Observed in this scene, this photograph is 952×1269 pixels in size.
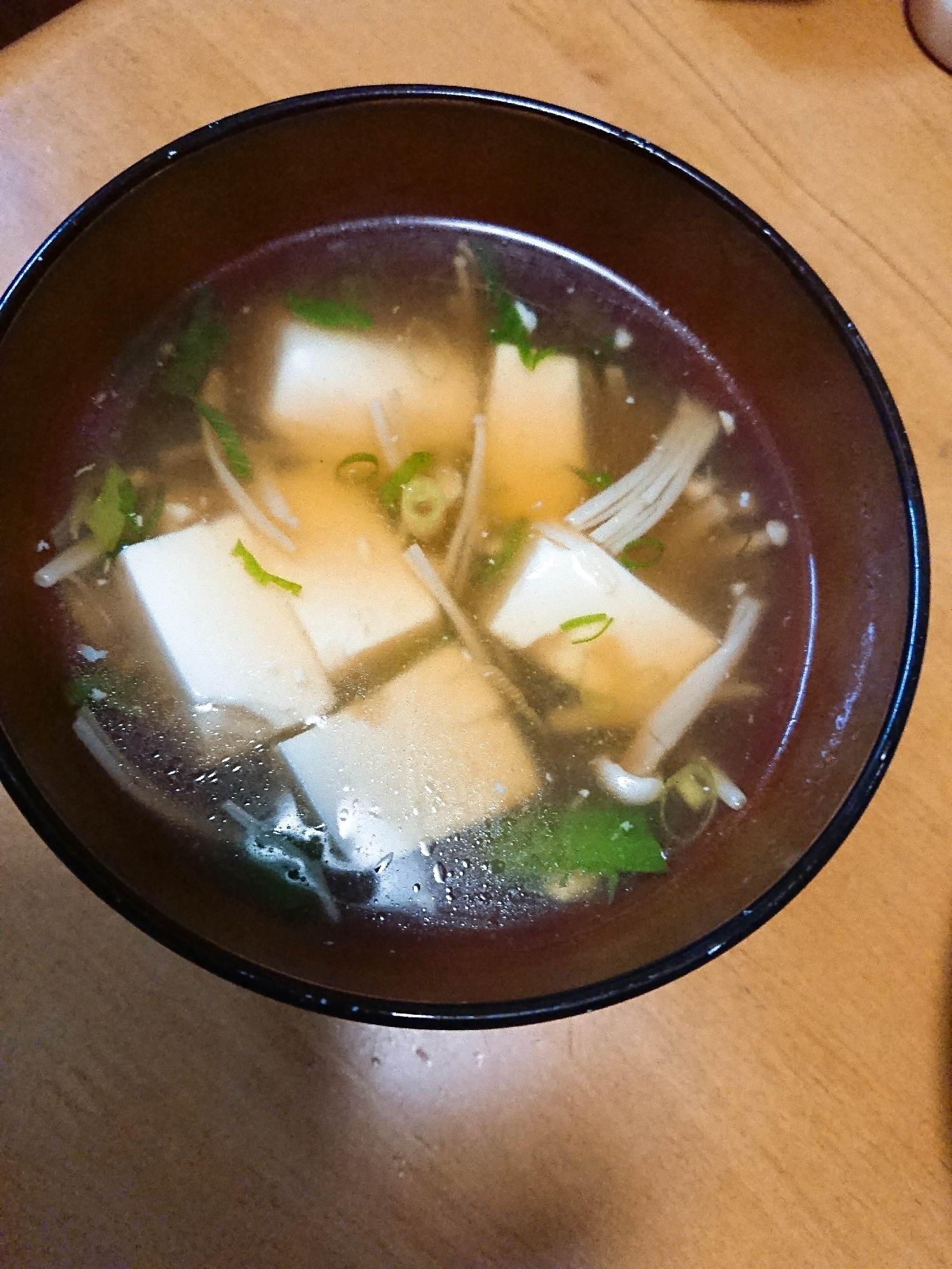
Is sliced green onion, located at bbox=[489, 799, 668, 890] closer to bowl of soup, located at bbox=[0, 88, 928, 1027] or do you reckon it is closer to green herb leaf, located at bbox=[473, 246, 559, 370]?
bowl of soup, located at bbox=[0, 88, 928, 1027]

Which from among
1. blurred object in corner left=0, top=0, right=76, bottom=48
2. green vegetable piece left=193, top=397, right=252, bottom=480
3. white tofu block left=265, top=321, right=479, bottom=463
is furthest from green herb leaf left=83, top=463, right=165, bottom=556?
blurred object in corner left=0, top=0, right=76, bottom=48

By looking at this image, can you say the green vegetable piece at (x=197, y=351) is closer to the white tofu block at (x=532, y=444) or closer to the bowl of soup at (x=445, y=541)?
the bowl of soup at (x=445, y=541)

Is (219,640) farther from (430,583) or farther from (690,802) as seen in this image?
(690,802)

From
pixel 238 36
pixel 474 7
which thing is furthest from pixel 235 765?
pixel 474 7

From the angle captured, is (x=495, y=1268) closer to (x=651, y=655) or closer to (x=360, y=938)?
(x=360, y=938)

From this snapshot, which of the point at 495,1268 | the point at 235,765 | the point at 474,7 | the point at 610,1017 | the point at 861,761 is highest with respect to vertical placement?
the point at 474,7

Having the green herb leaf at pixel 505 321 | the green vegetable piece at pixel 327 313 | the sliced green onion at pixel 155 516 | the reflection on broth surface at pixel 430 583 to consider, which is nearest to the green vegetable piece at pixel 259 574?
the reflection on broth surface at pixel 430 583
